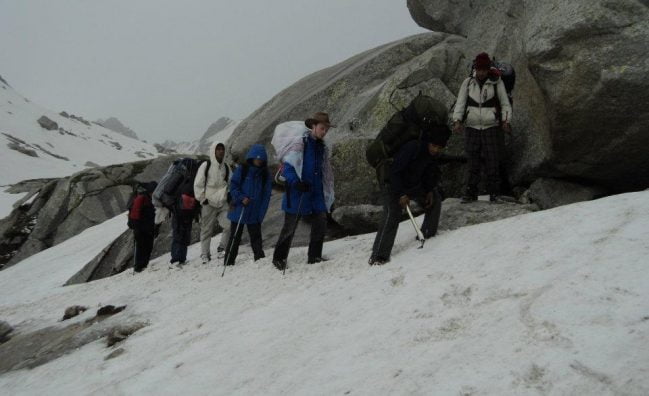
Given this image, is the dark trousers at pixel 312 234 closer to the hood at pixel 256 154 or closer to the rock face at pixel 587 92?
the hood at pixel 256 154

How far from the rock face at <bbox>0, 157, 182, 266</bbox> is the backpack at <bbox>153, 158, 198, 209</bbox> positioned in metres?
16.0

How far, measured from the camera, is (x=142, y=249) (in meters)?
13.9

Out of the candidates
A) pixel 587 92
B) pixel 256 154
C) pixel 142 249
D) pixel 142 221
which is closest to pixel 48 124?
pixel 142 249

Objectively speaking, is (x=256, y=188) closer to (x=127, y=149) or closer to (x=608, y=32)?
(x=608, y=32)

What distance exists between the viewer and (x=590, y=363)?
3348 millimetres

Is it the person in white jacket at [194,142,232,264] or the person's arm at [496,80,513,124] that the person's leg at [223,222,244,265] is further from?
the person's arm at [496,80,513,124]

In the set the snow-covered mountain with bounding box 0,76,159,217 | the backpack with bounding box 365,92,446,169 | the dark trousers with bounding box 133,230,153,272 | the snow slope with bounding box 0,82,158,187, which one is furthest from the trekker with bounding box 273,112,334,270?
the snow slope with bounding box 0,82,158,187

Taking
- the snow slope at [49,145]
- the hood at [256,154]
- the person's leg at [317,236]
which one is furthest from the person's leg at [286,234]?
the snow slope at [49,145]

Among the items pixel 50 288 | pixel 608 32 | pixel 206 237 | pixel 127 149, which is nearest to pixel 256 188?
pixel 206 237

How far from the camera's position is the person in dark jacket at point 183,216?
40.8ft

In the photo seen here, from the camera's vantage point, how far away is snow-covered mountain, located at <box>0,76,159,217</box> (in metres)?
59.4

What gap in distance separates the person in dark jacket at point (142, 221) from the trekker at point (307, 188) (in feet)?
18.9

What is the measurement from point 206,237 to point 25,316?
16.6ft

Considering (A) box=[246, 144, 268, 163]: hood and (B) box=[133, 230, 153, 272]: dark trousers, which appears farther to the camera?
(B) box=[133, 230, 153, 272]: dark trousers
